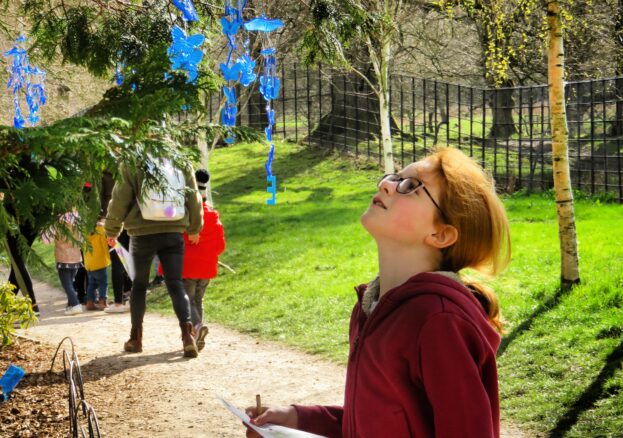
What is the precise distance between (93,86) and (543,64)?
394 inches

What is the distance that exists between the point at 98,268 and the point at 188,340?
3.09m

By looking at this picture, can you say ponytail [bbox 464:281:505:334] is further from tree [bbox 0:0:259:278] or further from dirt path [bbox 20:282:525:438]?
dirt path [bbox 20:282:525:438]

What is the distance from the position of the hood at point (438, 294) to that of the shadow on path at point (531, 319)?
4739mm

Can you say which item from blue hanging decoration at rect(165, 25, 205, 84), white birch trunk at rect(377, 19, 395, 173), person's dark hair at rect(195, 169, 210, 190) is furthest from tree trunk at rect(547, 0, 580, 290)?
white birch trunk at rect(377, 19, 395, 173)

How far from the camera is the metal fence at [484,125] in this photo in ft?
47.1

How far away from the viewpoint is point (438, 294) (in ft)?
6.46

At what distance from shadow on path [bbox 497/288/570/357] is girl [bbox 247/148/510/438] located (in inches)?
182

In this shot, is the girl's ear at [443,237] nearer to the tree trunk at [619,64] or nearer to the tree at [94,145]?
the tree at [94,145]

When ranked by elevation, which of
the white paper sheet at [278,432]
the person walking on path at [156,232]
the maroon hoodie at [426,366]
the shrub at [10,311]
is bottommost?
the shrub at [10,311]

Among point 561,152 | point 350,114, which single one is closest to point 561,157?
point 561,152

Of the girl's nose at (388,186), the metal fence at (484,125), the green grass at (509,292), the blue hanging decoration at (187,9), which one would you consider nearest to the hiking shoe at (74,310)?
the green grass at (509,292)

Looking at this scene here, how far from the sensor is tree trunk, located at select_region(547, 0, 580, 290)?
7.56m

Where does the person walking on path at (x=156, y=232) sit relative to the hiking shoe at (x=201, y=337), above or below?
above

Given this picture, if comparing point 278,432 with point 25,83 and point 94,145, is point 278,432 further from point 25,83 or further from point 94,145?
point 25,83
